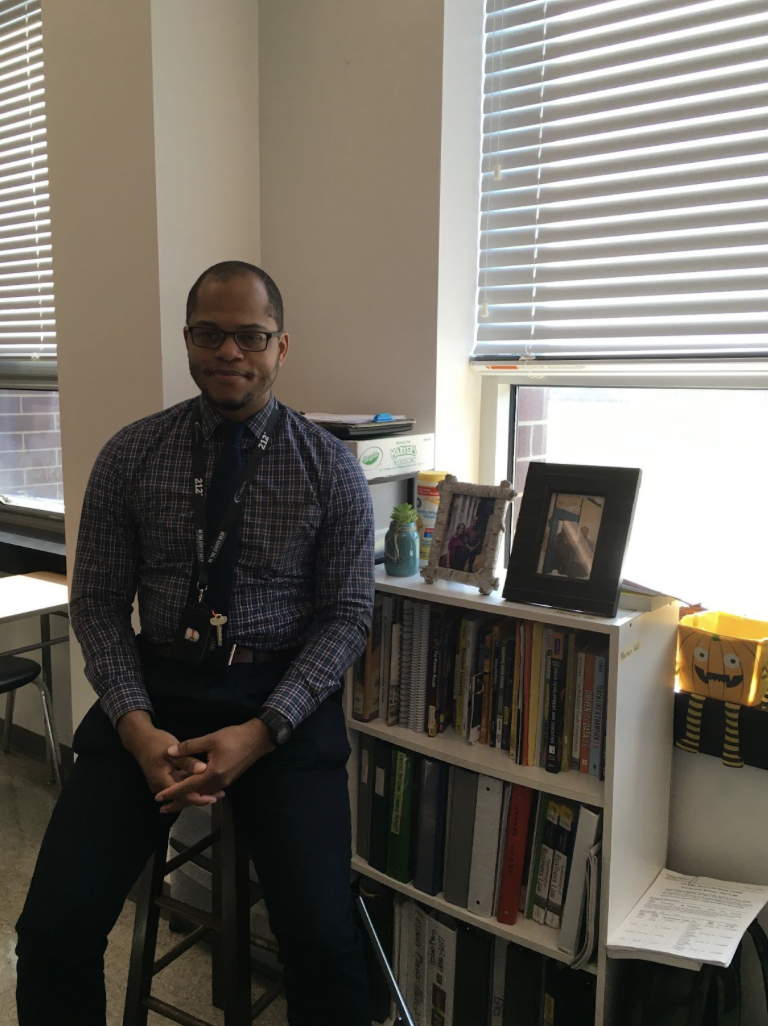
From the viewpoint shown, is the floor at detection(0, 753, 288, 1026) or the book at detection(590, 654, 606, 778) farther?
the floor at detection(0, 753, 288, 1026)

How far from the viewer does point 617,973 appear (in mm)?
1530

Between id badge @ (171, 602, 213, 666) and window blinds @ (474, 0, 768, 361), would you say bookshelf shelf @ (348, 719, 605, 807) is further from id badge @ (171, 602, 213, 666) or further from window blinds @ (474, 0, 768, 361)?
window blinds @ (474, 0, 768, 361)

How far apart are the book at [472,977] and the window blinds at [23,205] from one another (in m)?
2.27

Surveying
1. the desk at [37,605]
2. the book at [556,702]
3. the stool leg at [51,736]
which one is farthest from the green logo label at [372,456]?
the stool leg at [51,736]

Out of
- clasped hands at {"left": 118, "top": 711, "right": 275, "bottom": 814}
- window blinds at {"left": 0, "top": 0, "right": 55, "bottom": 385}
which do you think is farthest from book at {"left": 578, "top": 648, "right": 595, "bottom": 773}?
window blinds at {"left": 0, "top": 0, "right": 55, "bottom": 385}

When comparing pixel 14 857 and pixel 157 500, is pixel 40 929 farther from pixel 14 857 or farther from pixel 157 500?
pixel 14 857

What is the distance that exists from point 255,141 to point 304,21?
1.05 ft

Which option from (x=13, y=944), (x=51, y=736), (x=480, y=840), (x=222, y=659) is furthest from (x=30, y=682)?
(x=480, y=840)

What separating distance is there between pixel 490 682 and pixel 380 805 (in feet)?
1.28

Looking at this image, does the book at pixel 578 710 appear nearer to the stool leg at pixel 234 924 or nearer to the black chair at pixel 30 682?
the stool leg at pixel 234 924

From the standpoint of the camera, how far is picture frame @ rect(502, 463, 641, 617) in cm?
150

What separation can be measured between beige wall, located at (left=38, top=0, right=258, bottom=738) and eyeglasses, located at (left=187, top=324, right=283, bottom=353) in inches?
20.2

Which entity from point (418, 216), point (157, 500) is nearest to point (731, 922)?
point (157, 500)

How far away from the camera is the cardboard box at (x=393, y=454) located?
70.2 inches
